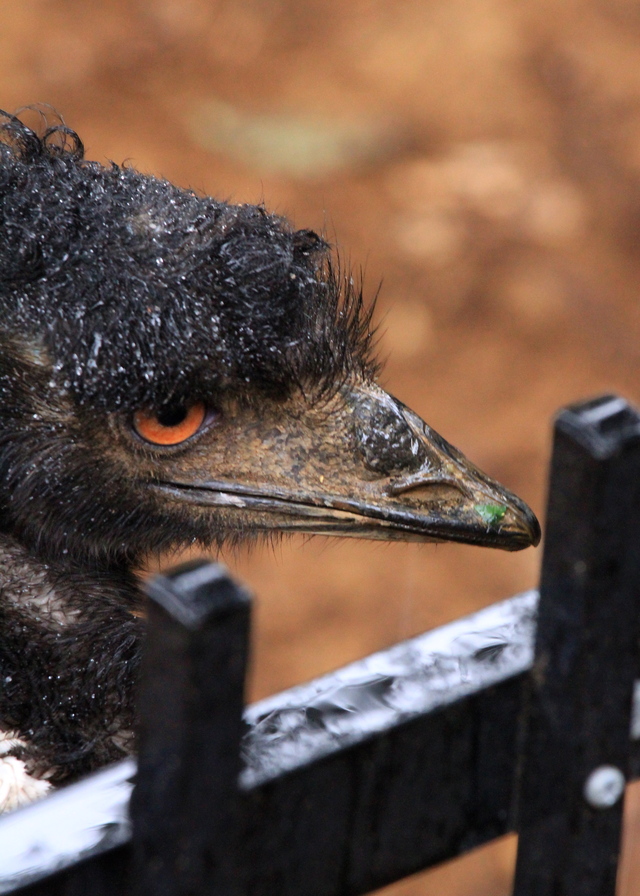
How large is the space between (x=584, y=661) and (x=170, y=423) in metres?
1.00

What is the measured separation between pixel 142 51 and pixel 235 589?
636 cm

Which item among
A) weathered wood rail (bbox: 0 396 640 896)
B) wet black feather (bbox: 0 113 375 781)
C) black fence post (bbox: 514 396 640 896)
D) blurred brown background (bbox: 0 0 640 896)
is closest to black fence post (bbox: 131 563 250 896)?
weathered wood rail (bbox: 0 396 640 896)

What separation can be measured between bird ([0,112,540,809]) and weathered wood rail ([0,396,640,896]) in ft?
2.68

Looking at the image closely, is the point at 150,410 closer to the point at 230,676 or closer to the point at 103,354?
the point at 103,354

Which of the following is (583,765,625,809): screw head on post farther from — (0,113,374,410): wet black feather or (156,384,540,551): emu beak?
(0,113,374,410): wet black feather

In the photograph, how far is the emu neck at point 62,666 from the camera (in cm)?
214

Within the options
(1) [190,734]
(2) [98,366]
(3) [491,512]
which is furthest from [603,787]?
(2) [98,366]

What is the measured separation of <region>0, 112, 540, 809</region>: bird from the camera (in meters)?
2.03

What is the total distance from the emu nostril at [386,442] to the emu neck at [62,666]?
0.47 m

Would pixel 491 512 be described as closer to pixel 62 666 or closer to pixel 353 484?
pixel 353 484

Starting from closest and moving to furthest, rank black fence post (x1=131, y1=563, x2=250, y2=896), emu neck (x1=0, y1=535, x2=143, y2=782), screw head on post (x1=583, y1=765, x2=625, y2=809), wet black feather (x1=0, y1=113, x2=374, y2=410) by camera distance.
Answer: black fence post (x1=131, y1=563, x2=250, y2=896), screw head on post (x1=583, y1=765, x2=625, y2=809), wet black feather (x1=0, y1=113, x2=374, y2=410), emu neck (x1=0, y1=535, x2=143, y2=782)

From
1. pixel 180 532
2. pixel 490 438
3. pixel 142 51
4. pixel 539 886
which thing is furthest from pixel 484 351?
pixel 539 886

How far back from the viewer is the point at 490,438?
5.46 meters

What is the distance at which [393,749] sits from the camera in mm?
→ 1214
